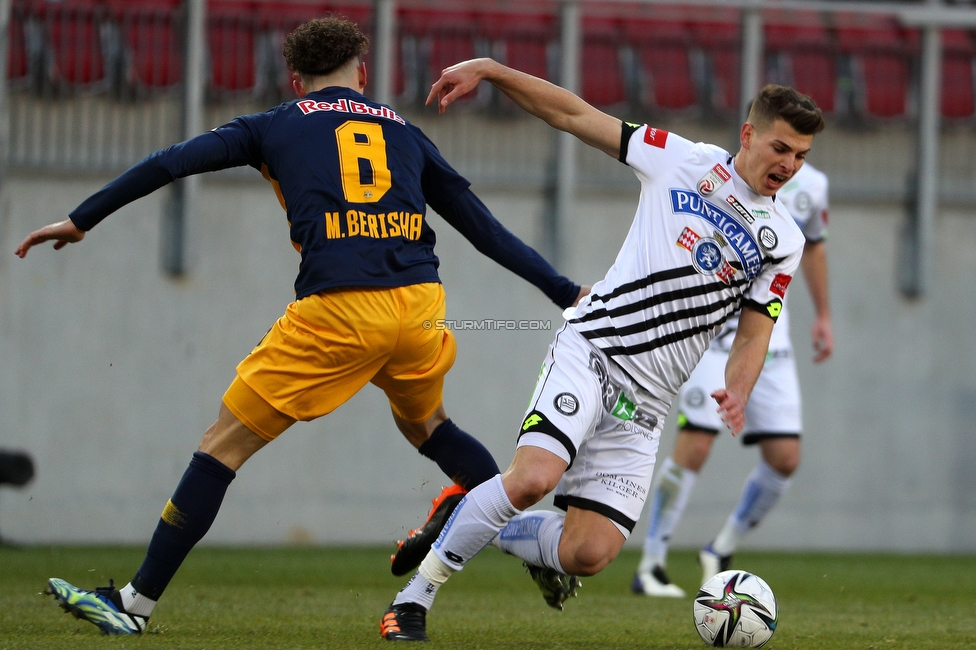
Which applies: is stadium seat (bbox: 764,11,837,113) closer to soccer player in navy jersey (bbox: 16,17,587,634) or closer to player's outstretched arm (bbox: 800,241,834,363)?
player's outstretched arm (bbox: 800,241,834,363)

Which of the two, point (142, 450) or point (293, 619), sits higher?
point (293, 619)

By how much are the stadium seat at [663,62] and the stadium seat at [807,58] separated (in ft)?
2.63

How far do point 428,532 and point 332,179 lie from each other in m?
1.21

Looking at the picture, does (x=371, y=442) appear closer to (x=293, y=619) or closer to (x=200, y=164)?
(x=293, y=619)

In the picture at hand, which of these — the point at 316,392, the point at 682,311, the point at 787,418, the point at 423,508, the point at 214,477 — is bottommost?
the point at 423,508

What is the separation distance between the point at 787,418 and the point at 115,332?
17.0 ft

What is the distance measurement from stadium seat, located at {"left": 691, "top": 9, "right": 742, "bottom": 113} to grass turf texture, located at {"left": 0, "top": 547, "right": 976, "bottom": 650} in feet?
13.4

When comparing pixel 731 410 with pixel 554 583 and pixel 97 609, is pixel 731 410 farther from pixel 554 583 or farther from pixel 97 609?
pixel 97 609

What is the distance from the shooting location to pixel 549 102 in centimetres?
358

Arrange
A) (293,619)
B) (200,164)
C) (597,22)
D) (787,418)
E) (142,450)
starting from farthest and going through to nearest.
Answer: (597,22), (142,450), (787,418), (293,619), (200,164)

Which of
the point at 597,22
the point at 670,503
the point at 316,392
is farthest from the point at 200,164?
the point at 597,22

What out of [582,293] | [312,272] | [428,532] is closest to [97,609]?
[428,532]

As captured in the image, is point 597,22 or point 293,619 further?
point 597,22

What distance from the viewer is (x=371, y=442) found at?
8.94 m
